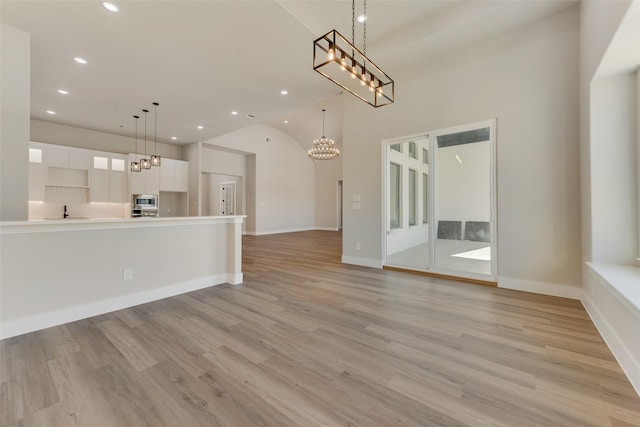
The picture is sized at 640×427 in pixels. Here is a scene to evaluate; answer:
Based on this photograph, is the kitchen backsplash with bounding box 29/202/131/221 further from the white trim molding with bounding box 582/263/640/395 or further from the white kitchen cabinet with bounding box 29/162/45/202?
the white trim molding with bounding box 582/263/640/395

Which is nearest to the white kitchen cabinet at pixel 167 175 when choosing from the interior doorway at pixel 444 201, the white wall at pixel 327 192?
the white wall at pixel 327 192

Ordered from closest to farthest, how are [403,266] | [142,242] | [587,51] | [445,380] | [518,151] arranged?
[445,380]
[587,51]
[142,242]
[518,151]
[403,266]

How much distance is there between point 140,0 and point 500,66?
15.0 ft

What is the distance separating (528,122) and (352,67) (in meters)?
2.71

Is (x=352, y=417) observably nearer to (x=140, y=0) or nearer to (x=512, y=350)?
(x=512, y=350)

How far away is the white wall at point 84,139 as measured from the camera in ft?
21.8

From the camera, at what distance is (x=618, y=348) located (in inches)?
77.0

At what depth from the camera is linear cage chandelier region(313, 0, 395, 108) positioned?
7.82 feet

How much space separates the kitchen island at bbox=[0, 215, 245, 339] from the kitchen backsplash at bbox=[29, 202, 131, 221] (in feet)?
18.8

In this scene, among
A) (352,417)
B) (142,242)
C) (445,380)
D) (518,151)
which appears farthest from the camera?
(518,151)

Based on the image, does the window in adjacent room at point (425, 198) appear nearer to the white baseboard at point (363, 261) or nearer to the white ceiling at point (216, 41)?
the white baseboard at point (363, 261)

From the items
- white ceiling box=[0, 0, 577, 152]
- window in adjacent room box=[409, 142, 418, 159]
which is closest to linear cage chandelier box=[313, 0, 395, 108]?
white ceiling box=[0, 0, 577, 152]

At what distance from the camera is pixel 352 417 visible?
140cm

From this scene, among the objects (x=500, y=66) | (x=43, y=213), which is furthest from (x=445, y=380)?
(x=43, y=213)
